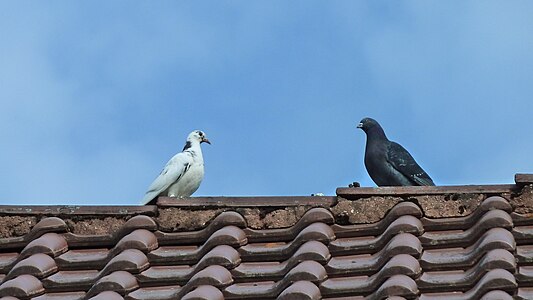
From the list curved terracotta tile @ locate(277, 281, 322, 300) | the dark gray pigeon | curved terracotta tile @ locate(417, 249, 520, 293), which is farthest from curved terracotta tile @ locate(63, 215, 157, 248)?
the dark gray pigeon

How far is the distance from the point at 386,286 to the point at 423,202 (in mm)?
822

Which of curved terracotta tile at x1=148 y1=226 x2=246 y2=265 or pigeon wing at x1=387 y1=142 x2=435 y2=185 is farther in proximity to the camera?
pigeon wing at x1=387 y1=142 x2=435 y2=185

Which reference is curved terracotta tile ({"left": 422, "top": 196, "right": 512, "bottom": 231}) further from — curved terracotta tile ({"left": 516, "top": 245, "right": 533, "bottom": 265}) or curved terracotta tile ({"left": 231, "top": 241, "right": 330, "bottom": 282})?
curved terracotta tile ({"left": 231, "top": 241, "right": 330, "bottom": 282})

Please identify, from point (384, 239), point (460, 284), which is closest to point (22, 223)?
point (384, 239)

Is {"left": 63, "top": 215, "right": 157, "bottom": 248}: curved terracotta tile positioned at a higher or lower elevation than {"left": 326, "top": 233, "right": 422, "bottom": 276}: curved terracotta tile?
higher

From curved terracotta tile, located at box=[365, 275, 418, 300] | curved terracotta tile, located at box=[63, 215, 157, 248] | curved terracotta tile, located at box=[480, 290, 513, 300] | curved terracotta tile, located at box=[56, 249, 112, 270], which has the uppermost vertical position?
curved terracotta tile, located at box=[63, 215, 157, 248]

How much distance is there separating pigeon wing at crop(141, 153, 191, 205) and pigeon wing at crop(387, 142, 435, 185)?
59.3 inches

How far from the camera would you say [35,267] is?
4715 millimetres

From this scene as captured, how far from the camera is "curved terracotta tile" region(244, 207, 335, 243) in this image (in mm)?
4898

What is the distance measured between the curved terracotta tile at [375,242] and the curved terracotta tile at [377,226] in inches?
2.0

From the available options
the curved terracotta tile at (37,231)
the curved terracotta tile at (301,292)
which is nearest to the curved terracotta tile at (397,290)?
the curved terracotta tile at (301,292)

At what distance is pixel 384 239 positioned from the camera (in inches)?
186

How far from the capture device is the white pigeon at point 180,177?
874 centimetres

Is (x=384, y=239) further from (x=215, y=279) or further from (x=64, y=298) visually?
(x=64, y=298)
